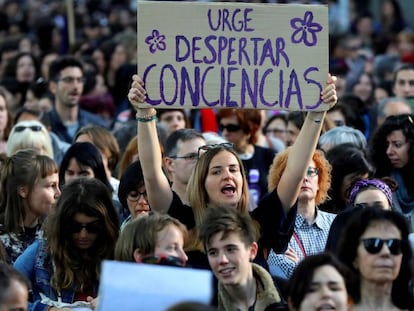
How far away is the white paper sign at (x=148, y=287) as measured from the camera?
5.70 meters

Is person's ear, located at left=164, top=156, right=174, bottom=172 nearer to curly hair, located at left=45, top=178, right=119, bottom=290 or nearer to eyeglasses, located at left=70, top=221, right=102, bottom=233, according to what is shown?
curly hair, located at left=45, top=178, right=119, bottom=290

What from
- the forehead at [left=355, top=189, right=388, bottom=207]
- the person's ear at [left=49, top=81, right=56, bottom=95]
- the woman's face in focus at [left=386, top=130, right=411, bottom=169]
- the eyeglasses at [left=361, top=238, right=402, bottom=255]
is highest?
the person's ear at [left=49, top=81, right=56, bottom=95]

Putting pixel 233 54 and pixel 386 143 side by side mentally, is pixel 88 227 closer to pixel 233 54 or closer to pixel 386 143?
pixel 233 54

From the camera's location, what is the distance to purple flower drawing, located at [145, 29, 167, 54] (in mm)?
7809

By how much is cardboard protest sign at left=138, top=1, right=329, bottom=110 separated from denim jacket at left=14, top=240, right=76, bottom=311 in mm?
963

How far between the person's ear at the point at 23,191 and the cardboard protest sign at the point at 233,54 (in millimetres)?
1244

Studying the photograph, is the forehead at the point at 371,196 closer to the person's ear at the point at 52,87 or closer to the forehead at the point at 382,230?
the forehead at the point at 382,230

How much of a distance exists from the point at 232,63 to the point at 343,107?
412 centimetres

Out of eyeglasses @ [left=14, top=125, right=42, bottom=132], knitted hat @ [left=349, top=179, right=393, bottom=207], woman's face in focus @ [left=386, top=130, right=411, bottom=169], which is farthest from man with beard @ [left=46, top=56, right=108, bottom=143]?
knitted hat @ [left=349, top=179, right=393, bottom=207]

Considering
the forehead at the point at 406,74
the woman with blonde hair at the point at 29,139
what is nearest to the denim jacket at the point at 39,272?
the woman with blonde hair at the point at 29,139

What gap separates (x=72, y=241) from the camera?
7559mm

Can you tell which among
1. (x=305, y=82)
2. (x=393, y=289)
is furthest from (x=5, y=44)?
(x=393, y=289)

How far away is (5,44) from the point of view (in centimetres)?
1836

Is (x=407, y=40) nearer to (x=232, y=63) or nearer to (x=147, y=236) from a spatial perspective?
(x=232, y=63)
